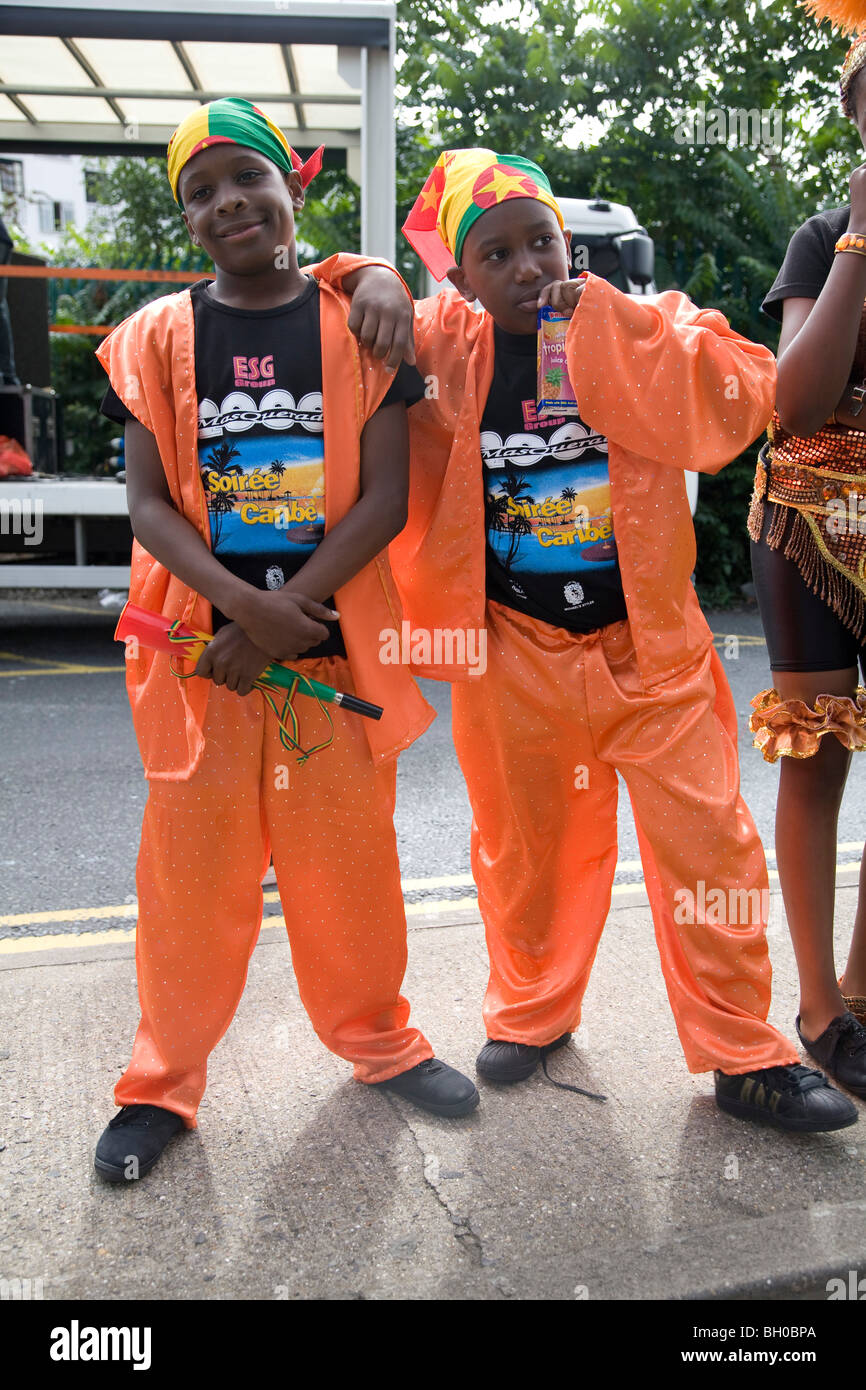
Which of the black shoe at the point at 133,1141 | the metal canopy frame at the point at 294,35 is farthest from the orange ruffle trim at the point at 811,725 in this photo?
the metal canopy frame at the point at 294,35

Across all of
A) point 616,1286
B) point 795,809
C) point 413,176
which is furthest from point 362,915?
point 413,176

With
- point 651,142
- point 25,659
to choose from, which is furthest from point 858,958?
point 651,142

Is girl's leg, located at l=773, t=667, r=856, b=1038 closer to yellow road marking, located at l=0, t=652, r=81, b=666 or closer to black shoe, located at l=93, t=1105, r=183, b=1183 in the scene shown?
black shoe, located at l=93, t=1105, r=183, b=1183

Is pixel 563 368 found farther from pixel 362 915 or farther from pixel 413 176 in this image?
pixel 413 176

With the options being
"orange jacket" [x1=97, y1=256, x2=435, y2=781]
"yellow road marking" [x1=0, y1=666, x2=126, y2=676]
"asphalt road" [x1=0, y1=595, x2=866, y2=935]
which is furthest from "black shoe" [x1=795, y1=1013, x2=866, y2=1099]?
"yellow road marking" [x1=0, y1=666, x2=126, y2=676]

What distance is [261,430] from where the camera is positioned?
220 centimetres

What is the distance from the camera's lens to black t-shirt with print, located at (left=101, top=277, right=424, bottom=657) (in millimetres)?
2199

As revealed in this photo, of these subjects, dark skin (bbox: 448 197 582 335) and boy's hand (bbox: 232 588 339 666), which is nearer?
boy's hand (bbox: 232 588 339 666)

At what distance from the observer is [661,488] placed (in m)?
2.30

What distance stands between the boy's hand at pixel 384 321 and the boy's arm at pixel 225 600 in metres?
0.46

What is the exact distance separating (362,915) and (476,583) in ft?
2.35

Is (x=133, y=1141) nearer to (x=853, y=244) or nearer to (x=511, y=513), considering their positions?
(x=511, y=513)

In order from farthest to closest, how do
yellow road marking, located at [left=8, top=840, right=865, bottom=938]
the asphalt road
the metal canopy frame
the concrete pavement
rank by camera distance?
the metal canopy frame → the asphalt road → yellow road marking, located at [left=8, top=840, right=865, bottom=938] → the concrete pavement

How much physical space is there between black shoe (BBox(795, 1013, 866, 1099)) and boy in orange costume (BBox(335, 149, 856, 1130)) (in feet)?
0.70
